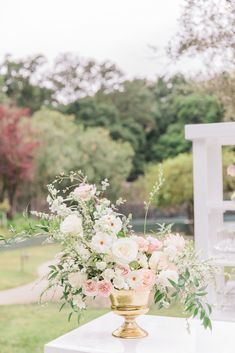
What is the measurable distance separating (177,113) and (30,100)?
2.81 m

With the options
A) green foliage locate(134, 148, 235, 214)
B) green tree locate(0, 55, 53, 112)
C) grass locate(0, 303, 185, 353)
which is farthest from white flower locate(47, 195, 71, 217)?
green tree locate(0, 55, 53, 112)

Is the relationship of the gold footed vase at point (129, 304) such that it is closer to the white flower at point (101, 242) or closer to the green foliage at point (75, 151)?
the white flower at point (101, 242)

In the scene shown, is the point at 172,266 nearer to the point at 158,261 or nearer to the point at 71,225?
the point at 158,261

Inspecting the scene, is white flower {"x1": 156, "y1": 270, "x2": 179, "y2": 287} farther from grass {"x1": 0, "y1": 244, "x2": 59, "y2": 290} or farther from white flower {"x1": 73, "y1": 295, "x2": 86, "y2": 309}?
grass {"x1": 0, "y1": 244, "x2": 59, "y2": 290}

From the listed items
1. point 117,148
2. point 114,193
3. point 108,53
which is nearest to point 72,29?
point 108,53

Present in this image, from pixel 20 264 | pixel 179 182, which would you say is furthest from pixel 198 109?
pixel 20 264

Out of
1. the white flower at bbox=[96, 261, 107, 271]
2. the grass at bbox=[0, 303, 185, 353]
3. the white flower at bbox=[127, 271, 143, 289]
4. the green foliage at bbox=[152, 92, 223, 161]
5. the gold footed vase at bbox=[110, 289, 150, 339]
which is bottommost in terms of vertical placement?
the grass at bbox=[0, 303, 185, 353]

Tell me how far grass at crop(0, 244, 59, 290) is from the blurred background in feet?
0.14

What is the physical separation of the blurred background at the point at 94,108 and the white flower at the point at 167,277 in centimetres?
821

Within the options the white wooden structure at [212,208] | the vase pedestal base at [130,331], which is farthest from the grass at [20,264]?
the vase pedestal base at [130,331]

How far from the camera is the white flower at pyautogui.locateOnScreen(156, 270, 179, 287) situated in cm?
168

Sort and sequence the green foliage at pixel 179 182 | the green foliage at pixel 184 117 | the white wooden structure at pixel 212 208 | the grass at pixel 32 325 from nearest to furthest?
1. the white wooden structure at pixel 212 208
2. the grass at pixel 32 325
3. the green foliage at pixel 179 182
4. the green foliage at pixel 184 117

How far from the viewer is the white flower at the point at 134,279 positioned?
167 centimetres

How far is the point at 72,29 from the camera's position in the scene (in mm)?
11844
